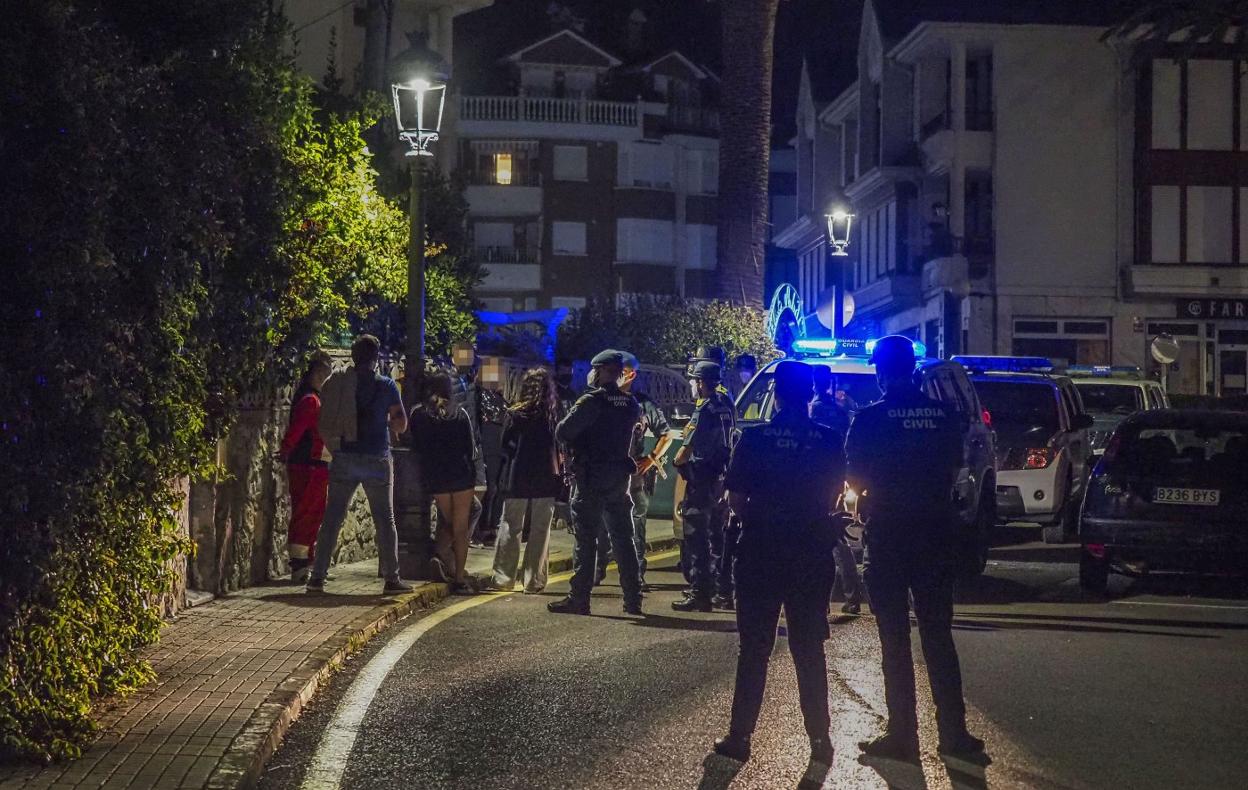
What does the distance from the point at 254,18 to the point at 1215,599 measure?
8915mm

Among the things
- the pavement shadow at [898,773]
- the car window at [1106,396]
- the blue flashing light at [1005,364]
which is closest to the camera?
the pavement shadow at [898,773]

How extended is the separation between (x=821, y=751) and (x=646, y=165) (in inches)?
2207

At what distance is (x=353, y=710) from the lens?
28.4 feet

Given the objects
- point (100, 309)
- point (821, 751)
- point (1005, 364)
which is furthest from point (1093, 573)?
point (100, 309)

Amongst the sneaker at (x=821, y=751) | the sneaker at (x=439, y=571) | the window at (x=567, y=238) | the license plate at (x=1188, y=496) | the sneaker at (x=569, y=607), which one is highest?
the window at (x=567, y=238)

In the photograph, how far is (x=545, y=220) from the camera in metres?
61.7

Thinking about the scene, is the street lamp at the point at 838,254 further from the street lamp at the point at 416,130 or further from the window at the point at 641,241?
the window at the point at 641,241

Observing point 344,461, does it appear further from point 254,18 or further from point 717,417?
point 254,18

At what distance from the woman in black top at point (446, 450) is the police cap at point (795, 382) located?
19.4 feet

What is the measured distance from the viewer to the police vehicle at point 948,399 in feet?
50.6

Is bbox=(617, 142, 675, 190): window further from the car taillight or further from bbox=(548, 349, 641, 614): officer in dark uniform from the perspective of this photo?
bbox=(548, 349, 641, 614): officer in dark uniform

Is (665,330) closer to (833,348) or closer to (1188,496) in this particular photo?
(833,348)

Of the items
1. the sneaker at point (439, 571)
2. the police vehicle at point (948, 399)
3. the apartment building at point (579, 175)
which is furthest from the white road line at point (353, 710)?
the apartment building at point (579, 175)

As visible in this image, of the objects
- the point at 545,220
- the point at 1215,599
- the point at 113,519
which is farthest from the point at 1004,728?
the point at 545,220
